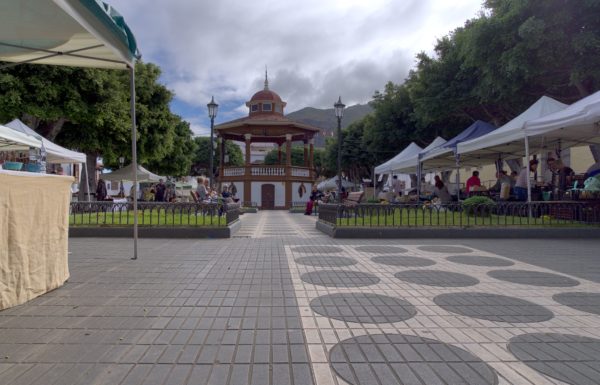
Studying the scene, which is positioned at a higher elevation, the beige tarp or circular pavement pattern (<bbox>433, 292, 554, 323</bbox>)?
the beige tarp

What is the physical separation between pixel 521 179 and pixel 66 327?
39.5 ft

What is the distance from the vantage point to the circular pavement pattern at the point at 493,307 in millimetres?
3707

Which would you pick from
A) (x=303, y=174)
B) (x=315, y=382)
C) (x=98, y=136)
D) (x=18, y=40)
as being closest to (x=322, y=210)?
(x=18, y=40)

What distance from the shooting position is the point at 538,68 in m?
13.4

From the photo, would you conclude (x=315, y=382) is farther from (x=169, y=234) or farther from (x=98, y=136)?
(x=98, y=136)

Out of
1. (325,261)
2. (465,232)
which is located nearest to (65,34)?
(325,261)

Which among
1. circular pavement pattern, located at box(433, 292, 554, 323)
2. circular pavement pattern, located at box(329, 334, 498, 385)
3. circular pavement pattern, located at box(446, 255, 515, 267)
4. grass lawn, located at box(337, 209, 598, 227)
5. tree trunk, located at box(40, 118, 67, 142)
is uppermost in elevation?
tree trunk, located at box(40, 118, 67, 142)

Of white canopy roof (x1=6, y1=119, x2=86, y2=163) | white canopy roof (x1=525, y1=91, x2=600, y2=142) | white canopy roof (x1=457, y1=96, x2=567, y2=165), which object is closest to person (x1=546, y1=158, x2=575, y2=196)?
white canopy roof (x1=525, y1=91, x2=600, y2=142)

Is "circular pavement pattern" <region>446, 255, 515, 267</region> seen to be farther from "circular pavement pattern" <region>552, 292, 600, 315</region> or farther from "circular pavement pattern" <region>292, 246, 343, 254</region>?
"circular pavement pattern" <region>292, 246, 343, 254</region>

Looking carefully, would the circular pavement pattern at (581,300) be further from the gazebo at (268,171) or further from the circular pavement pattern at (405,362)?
the gazebo at (268,171)

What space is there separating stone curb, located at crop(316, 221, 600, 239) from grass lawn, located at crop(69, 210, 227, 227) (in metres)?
3.46

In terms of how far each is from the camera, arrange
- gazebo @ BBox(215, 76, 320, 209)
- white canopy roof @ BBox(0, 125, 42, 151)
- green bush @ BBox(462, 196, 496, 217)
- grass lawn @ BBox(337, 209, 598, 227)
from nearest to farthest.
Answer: white canopy roof @ BBox(0, 125, 42, 151), grass lawn @ BBox(337, 209, 598, 227), green bush @ BBox(462, 196, 496, 217), gazebo @ BBox(215, 76, 320, 209)

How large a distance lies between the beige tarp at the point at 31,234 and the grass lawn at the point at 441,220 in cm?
659

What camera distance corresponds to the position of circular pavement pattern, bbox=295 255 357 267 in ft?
21.1
